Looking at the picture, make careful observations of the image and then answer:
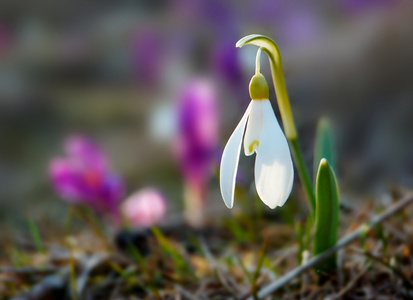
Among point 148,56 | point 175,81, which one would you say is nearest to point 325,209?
point 148,56

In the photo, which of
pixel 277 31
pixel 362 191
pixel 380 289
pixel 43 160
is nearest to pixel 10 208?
pixel 43 160

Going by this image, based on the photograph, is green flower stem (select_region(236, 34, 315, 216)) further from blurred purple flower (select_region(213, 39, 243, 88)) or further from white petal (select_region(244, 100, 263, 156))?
blurred purple flower (select_region(213, 39, 243, 88))

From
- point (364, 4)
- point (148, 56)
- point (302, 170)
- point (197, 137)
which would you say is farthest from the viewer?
point (148, 56)

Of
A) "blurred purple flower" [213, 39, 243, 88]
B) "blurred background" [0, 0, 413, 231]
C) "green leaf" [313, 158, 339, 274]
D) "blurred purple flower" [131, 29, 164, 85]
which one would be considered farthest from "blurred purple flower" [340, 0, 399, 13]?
"green leaf" [313, 158, 339, 274]

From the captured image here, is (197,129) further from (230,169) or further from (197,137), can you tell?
(230,169)

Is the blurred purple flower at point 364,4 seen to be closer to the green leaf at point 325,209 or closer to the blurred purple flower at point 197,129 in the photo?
the blurred purple flower at point 197,129

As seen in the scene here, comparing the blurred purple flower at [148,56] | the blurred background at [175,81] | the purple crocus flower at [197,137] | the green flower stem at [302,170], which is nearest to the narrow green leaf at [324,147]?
the green flower stem at [302,170]

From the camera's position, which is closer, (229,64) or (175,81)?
(229,64)
